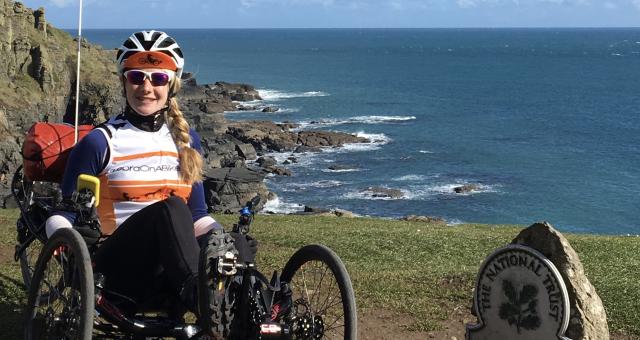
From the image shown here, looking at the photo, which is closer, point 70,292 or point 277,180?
point 70,292

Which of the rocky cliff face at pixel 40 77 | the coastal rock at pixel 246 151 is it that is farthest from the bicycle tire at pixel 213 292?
the coastal rock at pixel 246 151

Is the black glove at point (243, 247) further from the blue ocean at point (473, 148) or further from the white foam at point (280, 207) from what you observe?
the blue ocean at point (473, 148)

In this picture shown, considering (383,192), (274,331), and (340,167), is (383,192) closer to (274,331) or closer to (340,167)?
(340,167)

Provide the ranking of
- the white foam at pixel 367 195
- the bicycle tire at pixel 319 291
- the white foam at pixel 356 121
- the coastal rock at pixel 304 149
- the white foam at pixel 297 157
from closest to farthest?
the bicycle tire at pixel 319 291 → the white foam at pixel 367 195 → the white foam at pixel 297 157 → the coastal rock at pixel 304 149 → the white foam at pixel 356 121

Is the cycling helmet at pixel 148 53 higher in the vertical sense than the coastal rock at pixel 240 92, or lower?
higher

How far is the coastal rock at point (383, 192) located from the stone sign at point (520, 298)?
48.3 metres

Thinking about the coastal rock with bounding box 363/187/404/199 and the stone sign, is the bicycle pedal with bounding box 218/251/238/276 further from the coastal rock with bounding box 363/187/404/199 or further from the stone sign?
the coastal rock with bounding box 363/187/404/199

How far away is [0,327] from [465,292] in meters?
5.42

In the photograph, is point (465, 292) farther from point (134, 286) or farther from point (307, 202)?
point (307, 202)

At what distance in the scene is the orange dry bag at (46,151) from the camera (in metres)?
6.73

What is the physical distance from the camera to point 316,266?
6.03m

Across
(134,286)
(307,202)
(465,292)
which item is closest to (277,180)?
(307,202)

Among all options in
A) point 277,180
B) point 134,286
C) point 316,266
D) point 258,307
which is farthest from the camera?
point 277,180

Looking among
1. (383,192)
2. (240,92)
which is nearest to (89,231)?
(383,192)
